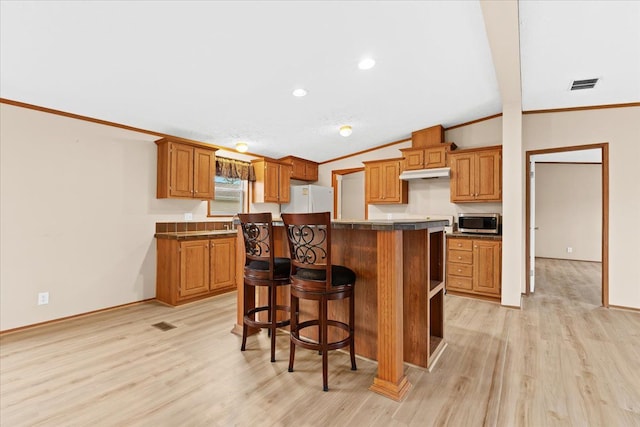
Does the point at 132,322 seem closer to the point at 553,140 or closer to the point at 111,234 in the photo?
the point at 111,234

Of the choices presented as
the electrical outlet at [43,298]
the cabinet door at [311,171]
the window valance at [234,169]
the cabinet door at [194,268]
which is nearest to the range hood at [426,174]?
the cabinet door at [311,171]

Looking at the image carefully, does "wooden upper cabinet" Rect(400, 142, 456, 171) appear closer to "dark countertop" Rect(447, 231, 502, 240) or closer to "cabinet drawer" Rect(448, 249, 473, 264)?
"dark countertop" Rect(447, 231, 502, 240)

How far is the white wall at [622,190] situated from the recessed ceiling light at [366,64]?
3.19 metres

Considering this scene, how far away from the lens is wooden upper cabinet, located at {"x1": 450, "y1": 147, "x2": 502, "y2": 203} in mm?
4309

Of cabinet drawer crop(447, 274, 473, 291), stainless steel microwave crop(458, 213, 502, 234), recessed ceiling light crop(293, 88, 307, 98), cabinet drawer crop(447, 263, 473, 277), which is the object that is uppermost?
recessed ceiling light crop(293, 88, 307, 98)

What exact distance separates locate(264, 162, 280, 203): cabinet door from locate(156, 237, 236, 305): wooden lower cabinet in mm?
1279

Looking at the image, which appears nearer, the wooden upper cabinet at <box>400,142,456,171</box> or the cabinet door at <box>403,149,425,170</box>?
the wooden upper cabinet at <box>400,142,456,171</box>

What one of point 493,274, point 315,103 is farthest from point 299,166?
point 493,274

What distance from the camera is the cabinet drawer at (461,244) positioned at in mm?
4285

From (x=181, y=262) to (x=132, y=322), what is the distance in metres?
0.84

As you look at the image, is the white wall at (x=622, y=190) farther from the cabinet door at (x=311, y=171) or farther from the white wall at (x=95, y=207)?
the cabinet door at (x=311, y=171)

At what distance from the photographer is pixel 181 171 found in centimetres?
410

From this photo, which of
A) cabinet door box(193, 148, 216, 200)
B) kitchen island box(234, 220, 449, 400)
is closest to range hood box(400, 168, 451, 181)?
kitchen island box(234, 220, 449, 400)

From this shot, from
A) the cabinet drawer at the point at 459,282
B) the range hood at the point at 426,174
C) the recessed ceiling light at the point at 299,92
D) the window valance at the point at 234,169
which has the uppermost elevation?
the recessed ceiling light at the point at 299,92
